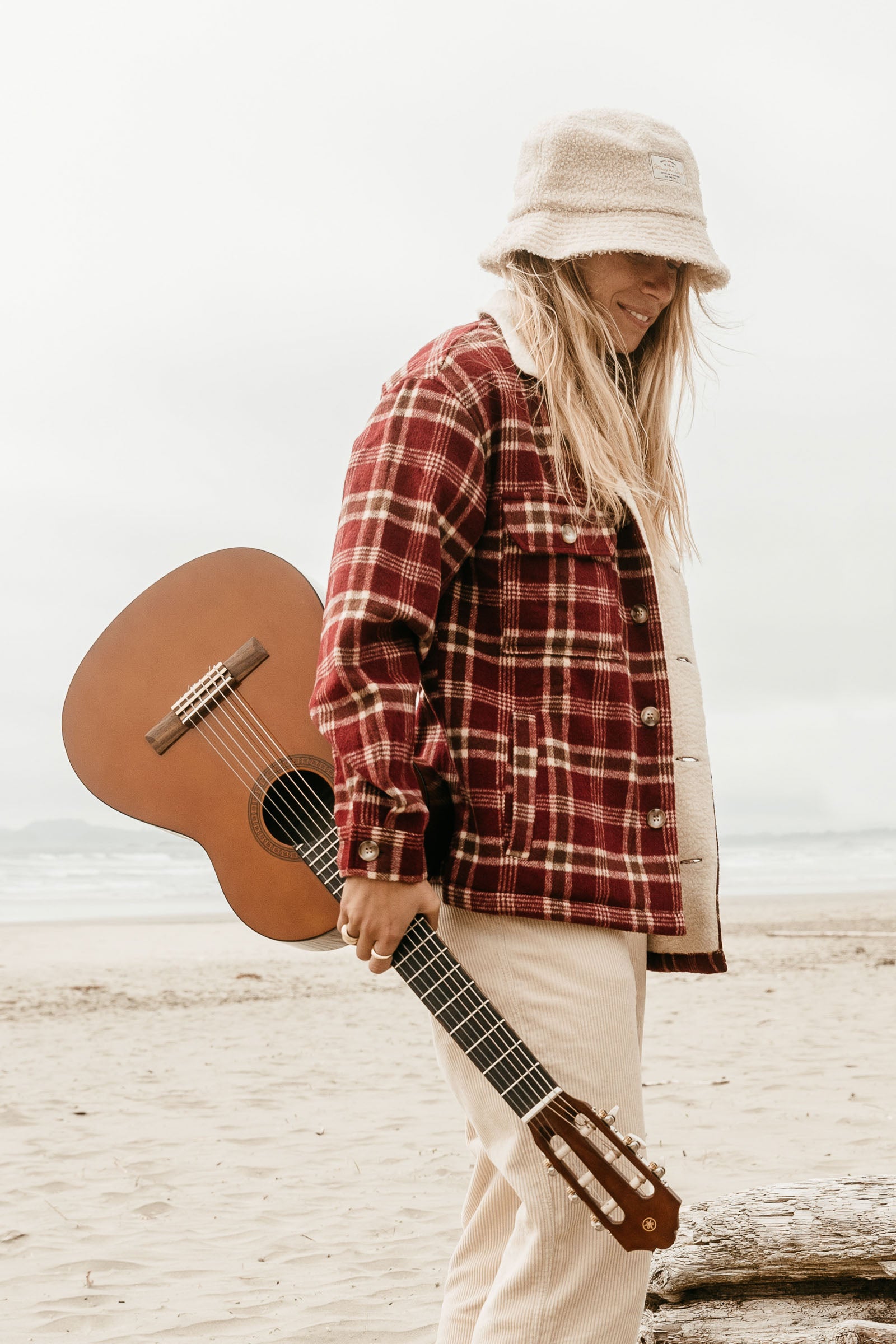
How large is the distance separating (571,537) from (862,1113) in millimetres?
4870

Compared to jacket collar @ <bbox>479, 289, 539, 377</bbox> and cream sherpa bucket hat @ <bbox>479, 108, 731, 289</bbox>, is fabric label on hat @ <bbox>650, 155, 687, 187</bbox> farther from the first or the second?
jacket collar @ <bbox>479, 289, 539, 377</bbox>

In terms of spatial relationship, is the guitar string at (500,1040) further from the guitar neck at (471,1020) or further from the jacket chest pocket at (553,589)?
the jacket chest pocket at (553,589)

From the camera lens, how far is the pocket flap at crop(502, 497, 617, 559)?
178 cm

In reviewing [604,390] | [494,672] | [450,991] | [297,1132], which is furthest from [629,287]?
[297,1132]

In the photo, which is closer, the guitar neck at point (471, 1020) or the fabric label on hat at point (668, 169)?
the guitar neck at point (471, 1020)

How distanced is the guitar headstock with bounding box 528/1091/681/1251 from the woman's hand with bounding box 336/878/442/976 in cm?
31

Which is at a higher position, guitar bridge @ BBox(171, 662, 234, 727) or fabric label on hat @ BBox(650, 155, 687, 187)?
fabric label on hat @ BBox(650, 155, 687, 187)

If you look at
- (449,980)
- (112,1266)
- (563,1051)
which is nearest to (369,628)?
(449,980)

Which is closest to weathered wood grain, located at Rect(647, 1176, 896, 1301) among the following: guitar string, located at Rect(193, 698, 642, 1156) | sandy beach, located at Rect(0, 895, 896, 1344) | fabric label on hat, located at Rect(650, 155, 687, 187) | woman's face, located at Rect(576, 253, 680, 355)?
sandy beach, located at Rect(0, 895, 896, 1344)

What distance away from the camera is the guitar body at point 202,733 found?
1925 millimetres

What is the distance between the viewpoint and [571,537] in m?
1.79

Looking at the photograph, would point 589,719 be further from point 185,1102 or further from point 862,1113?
point 185,1102

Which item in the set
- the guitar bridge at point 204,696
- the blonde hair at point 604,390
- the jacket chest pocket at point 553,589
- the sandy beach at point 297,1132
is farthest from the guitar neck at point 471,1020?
the sandy beach at point 297,1132

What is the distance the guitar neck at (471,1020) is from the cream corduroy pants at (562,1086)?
4 cm
